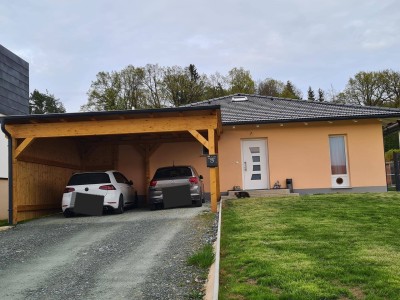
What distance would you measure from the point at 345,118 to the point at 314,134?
1.34 m

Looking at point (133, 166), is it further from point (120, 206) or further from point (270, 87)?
point (270, 87)

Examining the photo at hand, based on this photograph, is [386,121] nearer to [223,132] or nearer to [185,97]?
[223,132]

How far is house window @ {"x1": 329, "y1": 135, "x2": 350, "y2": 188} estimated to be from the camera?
17391 mm

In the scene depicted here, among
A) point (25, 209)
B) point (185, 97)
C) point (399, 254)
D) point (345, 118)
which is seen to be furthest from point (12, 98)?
point (185, 97)

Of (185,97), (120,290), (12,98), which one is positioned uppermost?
(185,97)

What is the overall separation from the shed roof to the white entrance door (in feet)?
3.45

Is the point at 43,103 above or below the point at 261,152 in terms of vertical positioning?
above

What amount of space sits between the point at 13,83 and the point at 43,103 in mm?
36673

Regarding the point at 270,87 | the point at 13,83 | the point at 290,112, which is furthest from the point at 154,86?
the point at 290,112

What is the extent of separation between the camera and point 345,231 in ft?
28.2

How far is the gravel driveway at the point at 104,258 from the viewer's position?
5.77 m

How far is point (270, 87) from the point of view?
5044cm

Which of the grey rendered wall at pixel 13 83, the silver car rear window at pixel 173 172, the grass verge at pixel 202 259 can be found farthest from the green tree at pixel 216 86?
the grass verge at pixel 202 259

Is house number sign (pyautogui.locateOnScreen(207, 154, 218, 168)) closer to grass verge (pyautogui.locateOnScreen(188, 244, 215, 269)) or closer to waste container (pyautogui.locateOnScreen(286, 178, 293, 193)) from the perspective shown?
grass verge (pyautogui.locateOnScreen(188, 244, 215, 269))
